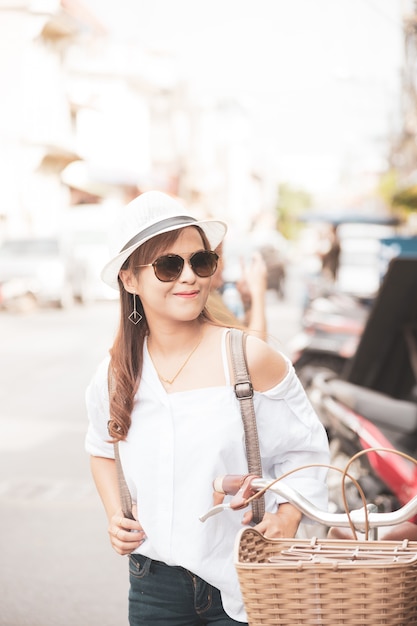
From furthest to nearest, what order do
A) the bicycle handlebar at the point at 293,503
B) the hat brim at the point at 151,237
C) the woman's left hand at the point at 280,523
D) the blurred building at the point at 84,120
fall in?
1. the blurred building at the point at 84,120
2. the hat brim at the point at 151,237
3. the woman's left hand at the point at 280,523
4. the bicycle handlebar at the point at 293,503

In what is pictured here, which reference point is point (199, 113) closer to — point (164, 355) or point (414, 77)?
point (414, 77)

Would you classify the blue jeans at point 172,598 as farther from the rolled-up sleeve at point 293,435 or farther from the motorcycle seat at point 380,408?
the motorcycle seat at point 380,408

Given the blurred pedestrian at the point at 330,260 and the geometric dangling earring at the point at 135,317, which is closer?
the geometric dangling earring at the point at 135,317

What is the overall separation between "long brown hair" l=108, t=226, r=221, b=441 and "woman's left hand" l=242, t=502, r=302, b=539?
380 millimetres

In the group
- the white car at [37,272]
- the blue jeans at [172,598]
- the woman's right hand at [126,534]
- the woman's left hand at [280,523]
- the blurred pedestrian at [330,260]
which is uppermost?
the woman's left hand at [280,523]

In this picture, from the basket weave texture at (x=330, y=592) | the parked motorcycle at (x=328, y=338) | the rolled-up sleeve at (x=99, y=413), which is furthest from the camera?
the parked motorcycle at (x=328, y=338)

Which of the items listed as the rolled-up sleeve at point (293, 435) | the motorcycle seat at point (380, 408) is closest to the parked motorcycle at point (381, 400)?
the motorcycle seat at point (380, 408)

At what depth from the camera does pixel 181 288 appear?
2.31 meters

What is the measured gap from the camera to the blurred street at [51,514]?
482 centimetres

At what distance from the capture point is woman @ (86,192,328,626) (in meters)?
2.26

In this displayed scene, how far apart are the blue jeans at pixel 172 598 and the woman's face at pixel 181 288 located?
1.97ft

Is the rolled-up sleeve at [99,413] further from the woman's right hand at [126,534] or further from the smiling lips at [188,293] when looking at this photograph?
the smiling lips at [188,293]

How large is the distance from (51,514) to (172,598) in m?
4.07

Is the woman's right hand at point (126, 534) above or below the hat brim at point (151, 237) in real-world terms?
below
